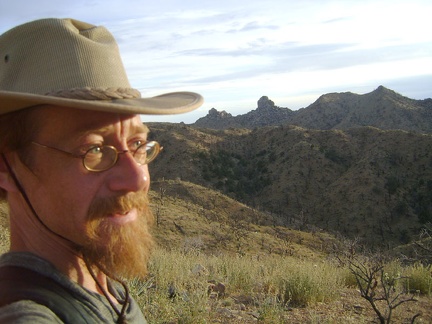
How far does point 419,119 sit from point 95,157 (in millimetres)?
62609

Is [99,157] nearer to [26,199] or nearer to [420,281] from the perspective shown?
[26,199]

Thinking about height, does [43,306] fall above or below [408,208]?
above

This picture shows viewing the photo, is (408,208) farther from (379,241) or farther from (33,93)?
(33,93)

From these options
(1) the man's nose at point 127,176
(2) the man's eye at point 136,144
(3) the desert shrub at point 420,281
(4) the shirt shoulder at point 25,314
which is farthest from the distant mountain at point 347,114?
(4) the shirt shoulder at point 25,314

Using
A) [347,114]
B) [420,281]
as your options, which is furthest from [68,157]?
[347,114]

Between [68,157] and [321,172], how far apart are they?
42172 millimetres

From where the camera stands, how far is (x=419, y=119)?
5903 cm

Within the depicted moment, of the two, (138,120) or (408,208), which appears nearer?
(138,120)

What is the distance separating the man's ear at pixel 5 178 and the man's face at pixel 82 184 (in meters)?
0.05

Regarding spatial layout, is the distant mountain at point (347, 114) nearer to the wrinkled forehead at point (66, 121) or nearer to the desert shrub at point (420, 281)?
the desert shrub at point (420, 281)

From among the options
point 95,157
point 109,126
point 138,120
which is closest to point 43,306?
point 95,157

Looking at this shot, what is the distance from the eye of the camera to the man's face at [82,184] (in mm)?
1490

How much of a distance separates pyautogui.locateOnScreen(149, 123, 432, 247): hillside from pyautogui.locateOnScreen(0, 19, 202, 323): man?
31.0m

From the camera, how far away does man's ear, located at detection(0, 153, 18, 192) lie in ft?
5.09
